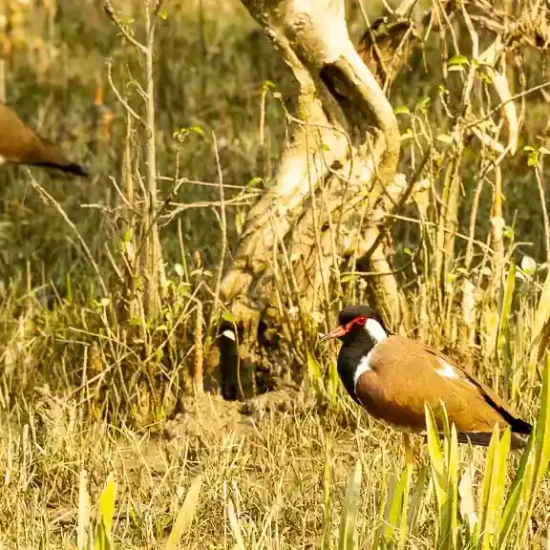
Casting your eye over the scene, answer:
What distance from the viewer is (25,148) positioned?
5301mm

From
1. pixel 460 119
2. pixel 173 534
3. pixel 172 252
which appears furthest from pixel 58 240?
pixel 173 534

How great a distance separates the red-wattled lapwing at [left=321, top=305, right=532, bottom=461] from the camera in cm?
320

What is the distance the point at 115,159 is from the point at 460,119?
3.15 m

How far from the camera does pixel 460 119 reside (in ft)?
12.2

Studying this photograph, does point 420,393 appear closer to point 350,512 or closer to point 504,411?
point 504,411

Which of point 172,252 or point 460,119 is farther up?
point 460,119

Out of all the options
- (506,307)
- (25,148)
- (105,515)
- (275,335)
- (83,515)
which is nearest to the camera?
(105,515)

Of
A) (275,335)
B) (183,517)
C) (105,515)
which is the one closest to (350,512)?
(183,517)

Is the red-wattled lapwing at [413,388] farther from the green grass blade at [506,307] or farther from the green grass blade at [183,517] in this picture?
the green grass blade at [183,517]

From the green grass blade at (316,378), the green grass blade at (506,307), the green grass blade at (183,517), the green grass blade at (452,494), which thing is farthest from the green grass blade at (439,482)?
the green grass blade at (316,378)

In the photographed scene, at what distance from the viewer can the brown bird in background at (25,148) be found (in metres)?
5.26

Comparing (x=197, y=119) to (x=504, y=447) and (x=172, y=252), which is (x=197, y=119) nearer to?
(x=172, y=252)

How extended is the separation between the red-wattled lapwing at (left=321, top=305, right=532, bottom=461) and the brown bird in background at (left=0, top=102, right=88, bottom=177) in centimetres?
221

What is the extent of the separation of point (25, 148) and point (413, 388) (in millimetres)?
2609
